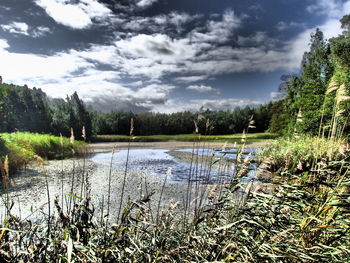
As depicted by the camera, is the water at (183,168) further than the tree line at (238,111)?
No

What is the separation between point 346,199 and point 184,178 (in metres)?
6.87

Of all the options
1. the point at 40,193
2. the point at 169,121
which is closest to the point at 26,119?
the point at 169,121

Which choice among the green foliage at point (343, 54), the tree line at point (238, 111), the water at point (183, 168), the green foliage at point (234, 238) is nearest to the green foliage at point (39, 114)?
the tree line at point (238, 111)

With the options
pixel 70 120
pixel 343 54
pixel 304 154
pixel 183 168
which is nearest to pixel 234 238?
pixel 304 154

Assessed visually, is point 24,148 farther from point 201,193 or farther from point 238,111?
point 238,111

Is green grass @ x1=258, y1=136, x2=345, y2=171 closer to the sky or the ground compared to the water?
closer to the sky

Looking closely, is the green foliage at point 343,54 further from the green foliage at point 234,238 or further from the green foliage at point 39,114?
the green foliage at point 39,114

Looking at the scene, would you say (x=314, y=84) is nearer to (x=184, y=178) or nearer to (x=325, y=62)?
(x=325, y=62)

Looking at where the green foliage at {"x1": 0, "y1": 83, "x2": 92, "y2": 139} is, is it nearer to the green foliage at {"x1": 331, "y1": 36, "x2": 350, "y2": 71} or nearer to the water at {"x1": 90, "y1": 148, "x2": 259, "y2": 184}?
the water at {"x1": 90, "y1": 148, "x2": 259, "y2": 184}

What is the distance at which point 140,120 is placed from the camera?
147 ft

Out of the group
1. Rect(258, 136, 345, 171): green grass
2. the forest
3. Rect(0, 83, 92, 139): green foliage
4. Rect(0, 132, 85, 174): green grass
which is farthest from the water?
Rect(0, 83, 92, 139): green foliage

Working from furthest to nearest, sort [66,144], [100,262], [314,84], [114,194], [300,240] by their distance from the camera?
[314,84] < [66,144] < [114,194] < [300,240] < [100,262]

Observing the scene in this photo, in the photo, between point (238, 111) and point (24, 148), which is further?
point (238, 111)

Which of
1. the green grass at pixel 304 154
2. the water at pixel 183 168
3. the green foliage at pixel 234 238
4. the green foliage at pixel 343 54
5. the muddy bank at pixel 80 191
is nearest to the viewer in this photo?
the green foliage at pixel 234 238
